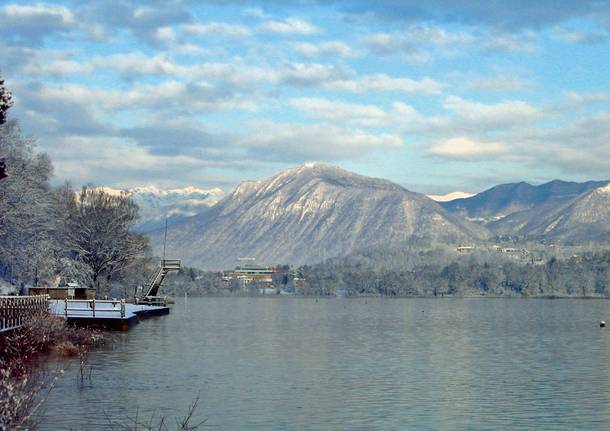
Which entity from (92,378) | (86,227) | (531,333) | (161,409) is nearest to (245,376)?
(92,378)

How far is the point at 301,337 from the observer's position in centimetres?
10044

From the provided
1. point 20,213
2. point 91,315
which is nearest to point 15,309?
point 20,213

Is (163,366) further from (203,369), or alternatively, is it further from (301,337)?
(301,337)

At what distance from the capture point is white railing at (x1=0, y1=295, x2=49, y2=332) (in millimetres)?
62875

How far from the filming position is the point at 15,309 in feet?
220

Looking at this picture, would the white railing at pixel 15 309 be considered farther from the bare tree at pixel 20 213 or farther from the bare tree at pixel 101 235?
the bare tree at pixel 101 235

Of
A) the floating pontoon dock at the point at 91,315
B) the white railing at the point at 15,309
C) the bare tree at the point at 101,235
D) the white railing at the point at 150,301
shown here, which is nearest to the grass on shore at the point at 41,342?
the white railing at the point at 15,309

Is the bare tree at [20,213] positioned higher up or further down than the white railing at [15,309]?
higher up

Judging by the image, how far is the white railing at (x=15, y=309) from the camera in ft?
206

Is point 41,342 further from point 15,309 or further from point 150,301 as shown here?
point 150,301

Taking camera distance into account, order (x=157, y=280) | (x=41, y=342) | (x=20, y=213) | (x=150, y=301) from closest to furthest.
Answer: (x=41, y=342) < (x=20, y=213) < (x=150, y=301) < (x=157, y=280)

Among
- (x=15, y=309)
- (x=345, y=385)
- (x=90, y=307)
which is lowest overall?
(x=345, y=385)

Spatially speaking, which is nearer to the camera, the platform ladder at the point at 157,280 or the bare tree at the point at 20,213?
the bare tree at the point at 20,213

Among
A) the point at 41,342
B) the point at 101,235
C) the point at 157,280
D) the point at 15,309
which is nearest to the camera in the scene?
the point at 41,342
